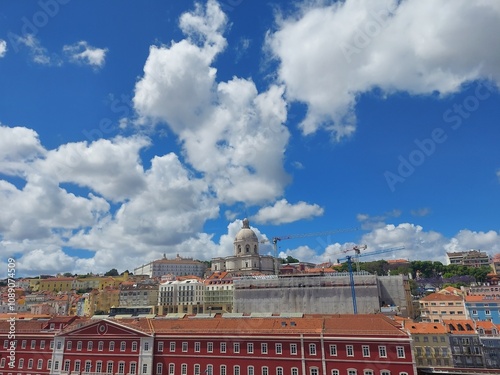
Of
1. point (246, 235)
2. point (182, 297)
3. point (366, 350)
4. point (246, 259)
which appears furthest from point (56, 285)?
point (366, 350)

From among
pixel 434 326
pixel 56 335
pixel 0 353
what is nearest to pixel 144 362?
pixel 56 335

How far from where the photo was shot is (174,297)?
11050cm

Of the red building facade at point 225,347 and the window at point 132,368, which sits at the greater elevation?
the red building facade at point 225,347

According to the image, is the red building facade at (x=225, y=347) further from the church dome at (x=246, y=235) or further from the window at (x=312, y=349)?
the church dome at (x=246, y=235)

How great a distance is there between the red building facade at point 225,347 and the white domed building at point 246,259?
94.8 meters

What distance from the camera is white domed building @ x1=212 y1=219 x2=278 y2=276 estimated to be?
14750 cm

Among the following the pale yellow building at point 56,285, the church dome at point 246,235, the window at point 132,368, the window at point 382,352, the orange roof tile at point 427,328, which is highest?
the church dome at point 246,235

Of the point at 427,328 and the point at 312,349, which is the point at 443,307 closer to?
the point at 427,328

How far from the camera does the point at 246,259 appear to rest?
490ft

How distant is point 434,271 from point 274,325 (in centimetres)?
11640

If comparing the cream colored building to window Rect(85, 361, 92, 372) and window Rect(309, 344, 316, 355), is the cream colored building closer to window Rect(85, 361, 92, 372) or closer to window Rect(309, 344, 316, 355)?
window Rect(309, 344, 316, 355)

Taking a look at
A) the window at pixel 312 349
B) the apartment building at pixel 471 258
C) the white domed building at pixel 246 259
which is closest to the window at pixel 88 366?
the window at pixel 312 349

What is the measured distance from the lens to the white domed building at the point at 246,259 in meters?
148

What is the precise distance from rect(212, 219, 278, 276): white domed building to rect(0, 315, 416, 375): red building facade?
94.8 meters
